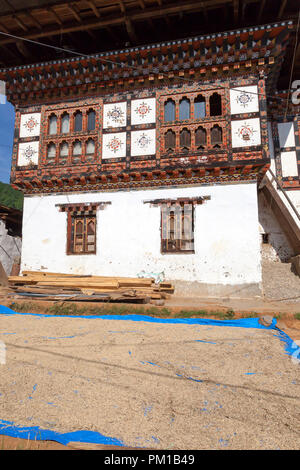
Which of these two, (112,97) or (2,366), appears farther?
(112,97)

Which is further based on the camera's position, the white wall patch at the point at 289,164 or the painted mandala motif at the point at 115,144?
the white wall patch at the point at 289,164

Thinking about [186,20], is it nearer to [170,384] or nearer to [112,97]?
[112,97]

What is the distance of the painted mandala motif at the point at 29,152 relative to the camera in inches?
469

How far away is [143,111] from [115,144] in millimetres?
1649

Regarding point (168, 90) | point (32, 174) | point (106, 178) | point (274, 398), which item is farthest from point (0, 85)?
point (274, 398)

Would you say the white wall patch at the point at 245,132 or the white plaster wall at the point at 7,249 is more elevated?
the white wall patch at the point at 245,132

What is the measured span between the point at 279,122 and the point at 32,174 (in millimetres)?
10974

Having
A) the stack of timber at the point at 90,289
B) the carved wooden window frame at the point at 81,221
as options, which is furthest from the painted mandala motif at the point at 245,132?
the stack of timber at the point at 90,289

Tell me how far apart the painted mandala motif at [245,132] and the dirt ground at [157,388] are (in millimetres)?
7253

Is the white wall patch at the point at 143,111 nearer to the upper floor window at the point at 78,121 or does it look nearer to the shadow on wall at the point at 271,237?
the upper floor window at the point at 78,121

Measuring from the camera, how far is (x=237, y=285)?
9.70 metres

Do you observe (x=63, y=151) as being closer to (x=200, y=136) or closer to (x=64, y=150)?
(x=64, y=150)

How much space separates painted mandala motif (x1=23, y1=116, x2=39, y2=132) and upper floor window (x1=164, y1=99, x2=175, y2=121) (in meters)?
5.45

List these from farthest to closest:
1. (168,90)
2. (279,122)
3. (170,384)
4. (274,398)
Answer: (279,122)
(168,90)
(170,384)
(274,398)
